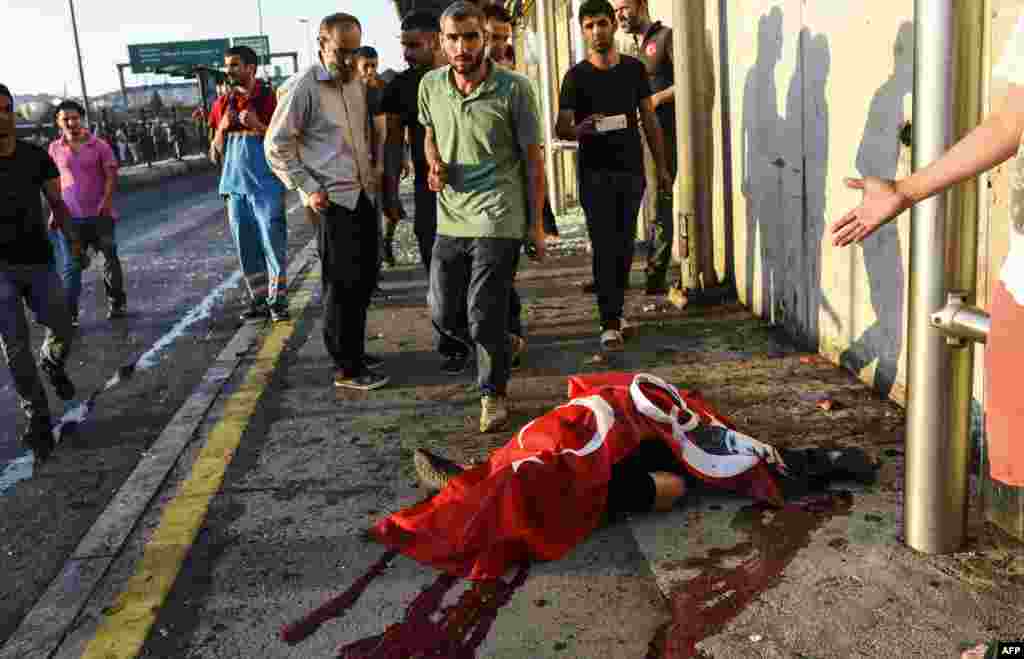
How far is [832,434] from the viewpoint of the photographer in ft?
13.4

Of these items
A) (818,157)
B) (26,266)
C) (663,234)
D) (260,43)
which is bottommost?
(663,234)

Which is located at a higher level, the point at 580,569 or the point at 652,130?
the point at 652,130

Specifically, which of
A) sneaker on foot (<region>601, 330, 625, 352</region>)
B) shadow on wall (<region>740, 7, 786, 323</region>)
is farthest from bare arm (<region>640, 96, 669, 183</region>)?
sneaker on foot (<region>601, 330, 625, 352</region>)

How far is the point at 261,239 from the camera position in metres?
7.41

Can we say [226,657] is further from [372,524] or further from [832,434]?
[832,434]

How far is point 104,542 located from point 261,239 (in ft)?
13.4

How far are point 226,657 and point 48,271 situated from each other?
3.34m

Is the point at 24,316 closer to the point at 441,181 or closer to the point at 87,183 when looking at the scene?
the point at 441,181

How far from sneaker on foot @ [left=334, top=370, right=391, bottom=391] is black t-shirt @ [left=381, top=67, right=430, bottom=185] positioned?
1.28 meters

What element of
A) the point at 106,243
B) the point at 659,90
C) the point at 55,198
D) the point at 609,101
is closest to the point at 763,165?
the point at 609,101

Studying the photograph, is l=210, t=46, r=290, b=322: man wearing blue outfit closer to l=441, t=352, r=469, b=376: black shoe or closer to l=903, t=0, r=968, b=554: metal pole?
l=441, t=352, r=469, b=376: black shoe

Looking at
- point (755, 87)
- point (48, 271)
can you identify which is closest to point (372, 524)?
point (48, 271)

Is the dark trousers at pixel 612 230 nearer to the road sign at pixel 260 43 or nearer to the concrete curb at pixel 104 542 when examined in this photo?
the concrete curb at pixel 104 542

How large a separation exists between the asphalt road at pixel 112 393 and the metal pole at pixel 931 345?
2864 mm
